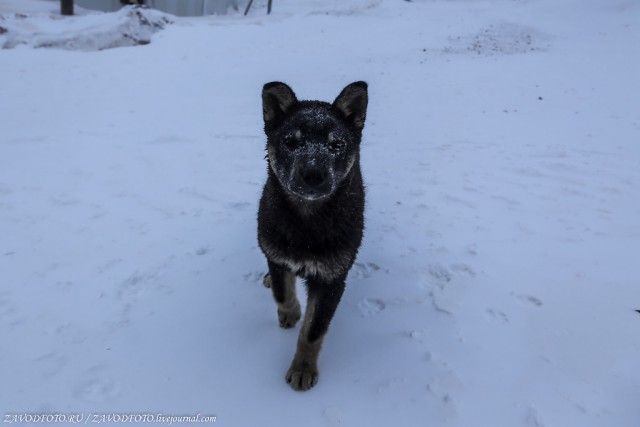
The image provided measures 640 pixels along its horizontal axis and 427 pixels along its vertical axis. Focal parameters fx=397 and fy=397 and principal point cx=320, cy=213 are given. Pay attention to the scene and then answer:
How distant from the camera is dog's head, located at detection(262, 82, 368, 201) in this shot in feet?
9.18

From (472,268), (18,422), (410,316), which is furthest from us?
(472,268)

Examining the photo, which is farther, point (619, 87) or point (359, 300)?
point (619, 87)

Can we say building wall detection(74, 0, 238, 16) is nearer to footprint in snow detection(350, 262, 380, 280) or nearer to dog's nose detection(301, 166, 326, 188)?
footprint in snow detection(350, 262, 380, 280)

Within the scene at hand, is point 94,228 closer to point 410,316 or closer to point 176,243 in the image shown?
point 176,243

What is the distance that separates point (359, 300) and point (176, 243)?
7.55ft

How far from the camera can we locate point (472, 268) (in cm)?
424

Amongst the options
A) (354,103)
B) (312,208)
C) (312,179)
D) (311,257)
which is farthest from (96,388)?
(354,103)

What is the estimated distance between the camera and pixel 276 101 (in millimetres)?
3273

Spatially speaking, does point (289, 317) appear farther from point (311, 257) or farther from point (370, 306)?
point (311, 257)

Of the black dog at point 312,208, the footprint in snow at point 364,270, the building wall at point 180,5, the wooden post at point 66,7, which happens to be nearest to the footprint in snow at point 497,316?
the footprint in snow at point 364,270

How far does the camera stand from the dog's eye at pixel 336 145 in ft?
9.78

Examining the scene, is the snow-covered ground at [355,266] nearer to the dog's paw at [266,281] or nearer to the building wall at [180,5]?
the dog's paw at [266,281]

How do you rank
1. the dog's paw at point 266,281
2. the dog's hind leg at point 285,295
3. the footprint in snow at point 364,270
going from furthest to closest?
the footprint in snow at point 364,270
the dog's paw at point 266,281
the dog's hind leg at point 285,295

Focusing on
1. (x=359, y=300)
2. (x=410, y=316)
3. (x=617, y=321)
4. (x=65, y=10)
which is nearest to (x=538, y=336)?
(x=617, y=321)
